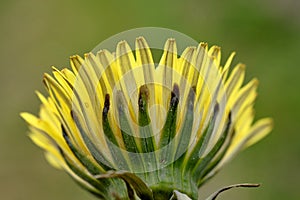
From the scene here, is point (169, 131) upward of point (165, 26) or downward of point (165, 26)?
downward

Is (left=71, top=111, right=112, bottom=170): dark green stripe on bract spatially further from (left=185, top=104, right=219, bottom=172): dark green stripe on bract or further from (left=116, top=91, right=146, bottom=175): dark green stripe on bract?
(left=185, top=104, right=219, bottom=172): dark green stripe on bract

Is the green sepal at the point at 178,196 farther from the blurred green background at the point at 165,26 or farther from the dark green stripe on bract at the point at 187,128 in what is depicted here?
the blurred green background at the point at 165,26

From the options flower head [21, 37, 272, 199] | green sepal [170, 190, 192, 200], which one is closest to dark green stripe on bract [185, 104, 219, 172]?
flower head [21, 37, 272, 199]

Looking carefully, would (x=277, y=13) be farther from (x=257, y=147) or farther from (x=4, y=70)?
(x=4, y=70)

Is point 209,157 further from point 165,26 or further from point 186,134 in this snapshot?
point 165,26

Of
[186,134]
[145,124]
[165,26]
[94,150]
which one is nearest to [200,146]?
[186,134]
